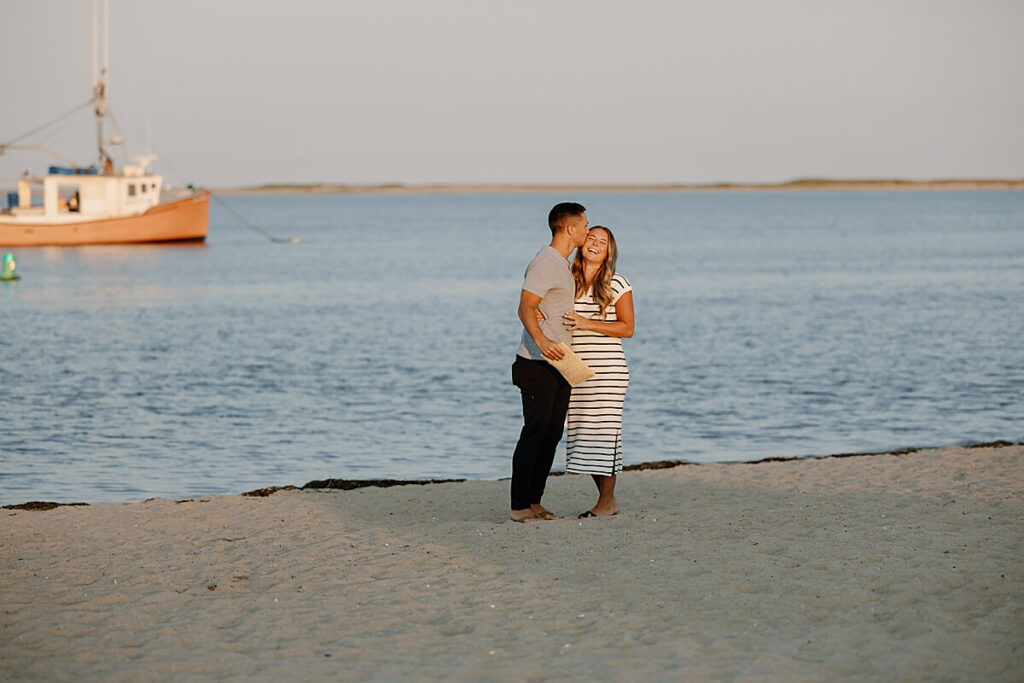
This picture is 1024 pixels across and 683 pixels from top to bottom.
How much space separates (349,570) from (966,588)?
2945mm

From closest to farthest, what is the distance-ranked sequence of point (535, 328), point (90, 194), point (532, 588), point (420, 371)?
1. point (532, 588)
2. point (535, 328)
3. point (420, 371)
4. point (90, 194)

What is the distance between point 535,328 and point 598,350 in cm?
49

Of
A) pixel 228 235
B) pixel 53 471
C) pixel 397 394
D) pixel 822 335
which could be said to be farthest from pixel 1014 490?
pixel 228 235

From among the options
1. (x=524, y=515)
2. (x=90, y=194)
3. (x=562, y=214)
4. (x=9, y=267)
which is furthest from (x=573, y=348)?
(x=90, y=194)

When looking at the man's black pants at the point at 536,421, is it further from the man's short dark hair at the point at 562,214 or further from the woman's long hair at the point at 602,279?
the man's short dark hair at the point at 562,214

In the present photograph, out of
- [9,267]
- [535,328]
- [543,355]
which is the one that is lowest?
[9,267]

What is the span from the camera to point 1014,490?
26.1 ft

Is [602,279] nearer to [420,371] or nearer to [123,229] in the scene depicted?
[420,371]

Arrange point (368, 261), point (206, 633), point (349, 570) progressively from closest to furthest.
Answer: point (206, 633) < point (349, 570) < point (368, 261)

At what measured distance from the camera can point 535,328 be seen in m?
6.64

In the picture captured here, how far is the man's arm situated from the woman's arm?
18cm

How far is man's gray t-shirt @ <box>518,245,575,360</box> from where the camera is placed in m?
6.62

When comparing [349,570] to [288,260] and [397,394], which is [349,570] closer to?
[397,394]

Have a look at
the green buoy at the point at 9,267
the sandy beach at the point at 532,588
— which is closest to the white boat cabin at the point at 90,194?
the green buoy at the point at 9,267
